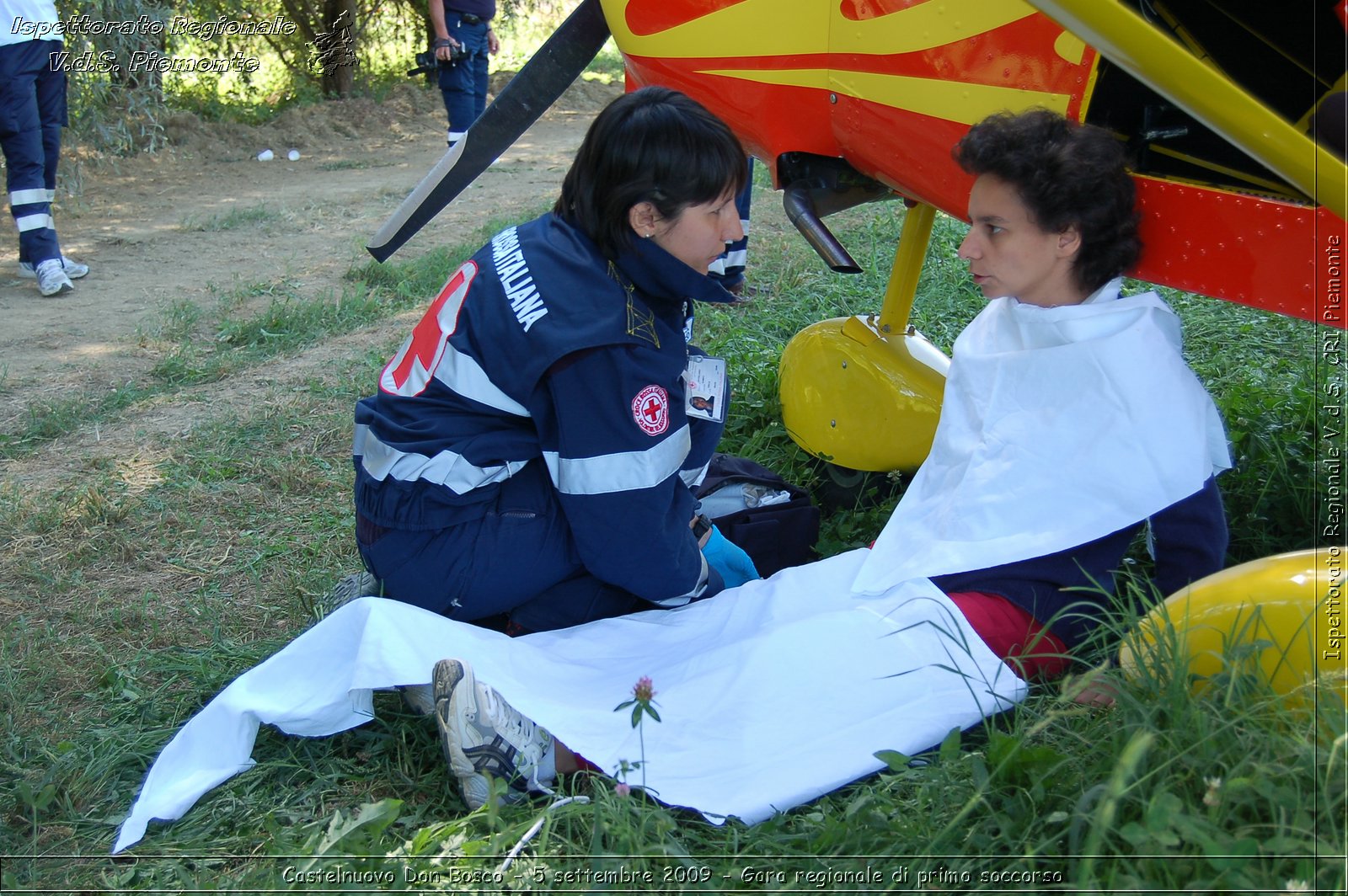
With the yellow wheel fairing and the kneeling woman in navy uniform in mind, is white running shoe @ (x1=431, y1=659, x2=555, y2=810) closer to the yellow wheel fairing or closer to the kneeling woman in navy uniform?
the kneeling woman in navy uniform

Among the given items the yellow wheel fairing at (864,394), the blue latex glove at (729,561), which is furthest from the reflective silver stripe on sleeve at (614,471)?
the yellow wheel fairing at (864,394)

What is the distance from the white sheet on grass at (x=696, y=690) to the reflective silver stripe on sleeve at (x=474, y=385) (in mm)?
438

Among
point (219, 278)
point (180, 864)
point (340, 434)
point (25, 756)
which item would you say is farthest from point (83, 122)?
point (180, 864)

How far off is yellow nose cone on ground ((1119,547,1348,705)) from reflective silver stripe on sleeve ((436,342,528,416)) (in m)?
1.22

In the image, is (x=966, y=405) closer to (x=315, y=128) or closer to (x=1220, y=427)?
(x=1220, y=427)

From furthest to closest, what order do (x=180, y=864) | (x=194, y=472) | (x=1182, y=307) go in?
1. (x=1182, y=307)
2. (x=194, y=472)
3. (x=180, y=864)

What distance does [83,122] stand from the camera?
28.0ft

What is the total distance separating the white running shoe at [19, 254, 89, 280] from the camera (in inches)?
230

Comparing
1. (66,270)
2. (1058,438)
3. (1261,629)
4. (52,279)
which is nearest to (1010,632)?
(1058,438)

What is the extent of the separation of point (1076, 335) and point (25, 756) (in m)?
2.23

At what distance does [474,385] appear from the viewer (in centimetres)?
217

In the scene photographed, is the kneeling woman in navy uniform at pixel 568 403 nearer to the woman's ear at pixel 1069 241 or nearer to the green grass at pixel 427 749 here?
the green grass at pixel 427 749

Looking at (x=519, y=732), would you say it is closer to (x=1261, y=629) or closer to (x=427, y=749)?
(x=427, y=749)

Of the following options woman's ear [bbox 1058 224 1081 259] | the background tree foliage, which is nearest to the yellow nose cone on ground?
woman's ear [bbox 1058 224 1081 259]
